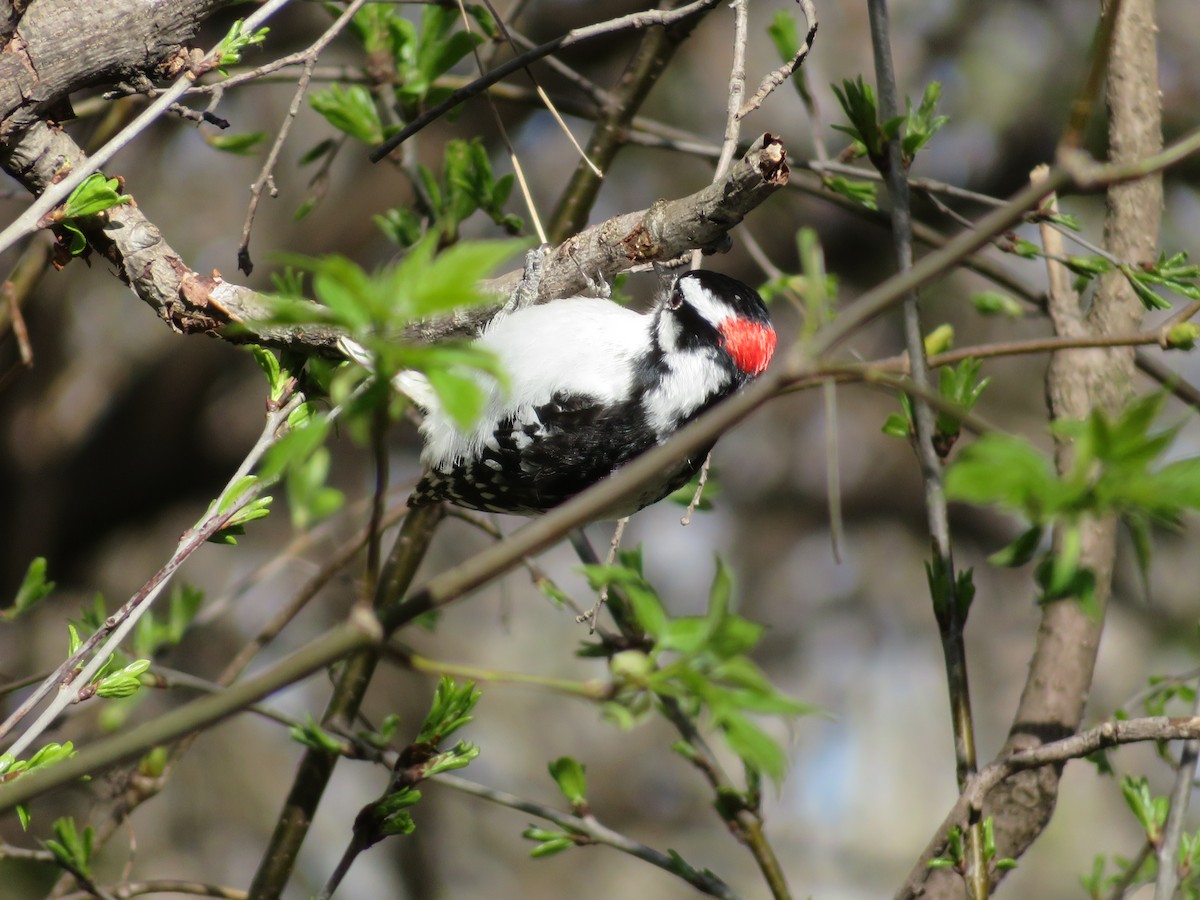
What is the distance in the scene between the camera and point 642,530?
7457 mm

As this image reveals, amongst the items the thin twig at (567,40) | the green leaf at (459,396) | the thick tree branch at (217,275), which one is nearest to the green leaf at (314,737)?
the thick tree branch at (217,275)

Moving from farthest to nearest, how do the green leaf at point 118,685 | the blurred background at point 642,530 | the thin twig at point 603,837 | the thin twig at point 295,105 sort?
the blurred background at point 642,530
the thin twig at point 603,837
the thin twig at point 295,105
the green leaf at point 118,685

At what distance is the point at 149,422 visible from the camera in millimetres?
5172

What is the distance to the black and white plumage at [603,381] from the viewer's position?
246cm

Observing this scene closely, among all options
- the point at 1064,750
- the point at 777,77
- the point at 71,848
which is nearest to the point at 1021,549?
the point at 1064,750

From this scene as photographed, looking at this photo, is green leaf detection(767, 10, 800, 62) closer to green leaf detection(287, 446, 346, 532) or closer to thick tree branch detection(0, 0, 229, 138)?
thick tree branch detection(0, 0, 229, 138)

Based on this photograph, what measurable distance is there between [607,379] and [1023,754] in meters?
1.18

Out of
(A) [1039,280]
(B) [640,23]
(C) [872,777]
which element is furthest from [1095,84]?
(C) [872,777]

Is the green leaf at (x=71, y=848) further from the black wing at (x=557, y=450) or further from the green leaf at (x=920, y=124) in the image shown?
the green leaf at (x=920, y=124)

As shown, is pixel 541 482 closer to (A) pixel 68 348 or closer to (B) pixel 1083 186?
(B) pixel 1083 186

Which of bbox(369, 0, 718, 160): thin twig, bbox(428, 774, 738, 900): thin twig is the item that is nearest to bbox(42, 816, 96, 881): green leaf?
bbox(428, 774, 738, 900): thin twig

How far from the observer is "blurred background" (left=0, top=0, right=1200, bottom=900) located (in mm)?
5184

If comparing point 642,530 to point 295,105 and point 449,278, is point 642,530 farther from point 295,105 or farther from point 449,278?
point 449,278

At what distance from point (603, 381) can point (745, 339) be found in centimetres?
34
